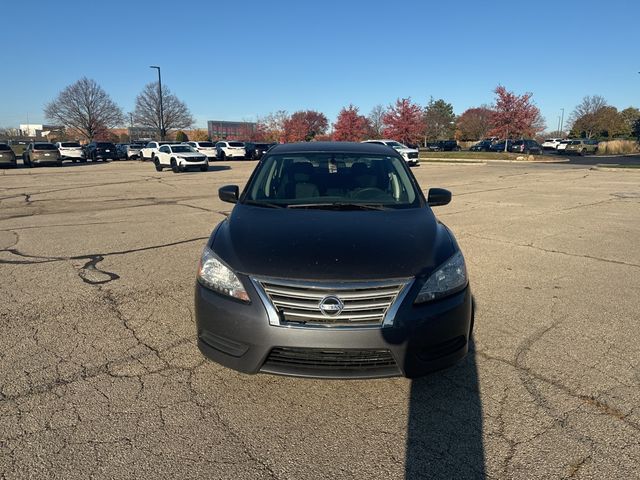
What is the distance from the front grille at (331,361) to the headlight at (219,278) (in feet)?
1.36

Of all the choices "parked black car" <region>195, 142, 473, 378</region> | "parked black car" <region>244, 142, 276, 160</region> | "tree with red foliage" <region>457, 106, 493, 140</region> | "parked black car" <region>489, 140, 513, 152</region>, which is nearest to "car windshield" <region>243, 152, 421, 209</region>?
"parked black car" <region>195, 142, 473, 378</region>

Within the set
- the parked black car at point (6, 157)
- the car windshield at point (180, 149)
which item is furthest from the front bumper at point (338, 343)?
the parked black car at point (6, 157)

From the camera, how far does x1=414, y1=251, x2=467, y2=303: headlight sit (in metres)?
2.67

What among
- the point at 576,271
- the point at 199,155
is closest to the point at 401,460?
the point at 576,271

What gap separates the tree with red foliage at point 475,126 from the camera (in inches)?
3391

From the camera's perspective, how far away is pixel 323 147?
15.8ft

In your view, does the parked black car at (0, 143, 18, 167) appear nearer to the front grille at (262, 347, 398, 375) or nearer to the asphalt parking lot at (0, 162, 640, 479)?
the asphalt parking lot at (0, 162, 640, 479)

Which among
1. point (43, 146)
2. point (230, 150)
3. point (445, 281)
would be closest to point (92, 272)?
point (445, 281)

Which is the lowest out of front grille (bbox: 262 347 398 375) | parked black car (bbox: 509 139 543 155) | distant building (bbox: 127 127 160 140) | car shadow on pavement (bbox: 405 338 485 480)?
car shadow on pavement (bbox: 405 338 485 480)

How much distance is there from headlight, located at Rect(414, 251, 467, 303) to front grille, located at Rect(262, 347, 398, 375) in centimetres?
41

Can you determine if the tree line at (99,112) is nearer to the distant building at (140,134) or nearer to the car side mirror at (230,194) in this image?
the distant building at (140,134)

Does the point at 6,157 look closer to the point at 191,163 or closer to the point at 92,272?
the point at 191,163

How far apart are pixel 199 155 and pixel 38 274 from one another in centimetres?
2066

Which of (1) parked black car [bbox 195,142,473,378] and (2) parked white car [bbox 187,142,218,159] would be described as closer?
(1) parked black car [bbox 195,142,473,378]
